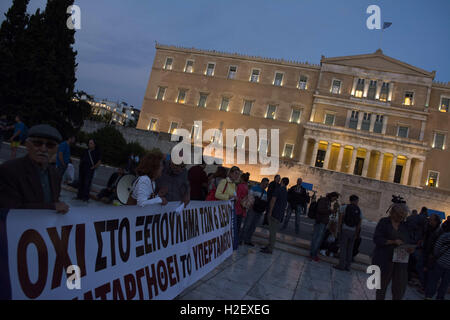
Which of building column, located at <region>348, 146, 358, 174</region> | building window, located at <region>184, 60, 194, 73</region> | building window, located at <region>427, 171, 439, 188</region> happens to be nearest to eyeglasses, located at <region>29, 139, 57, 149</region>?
building column, located at <region>348, 146, 358, 174</region>

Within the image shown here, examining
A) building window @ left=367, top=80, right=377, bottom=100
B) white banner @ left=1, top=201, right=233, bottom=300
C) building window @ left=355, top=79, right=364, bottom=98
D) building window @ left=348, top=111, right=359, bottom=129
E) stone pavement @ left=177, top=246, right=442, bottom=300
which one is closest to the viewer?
white banner @ left=1, top=201, right=233, bottom=300

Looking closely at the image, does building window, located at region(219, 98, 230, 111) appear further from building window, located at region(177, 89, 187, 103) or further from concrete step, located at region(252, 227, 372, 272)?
concrete step, located at region(252, 227, 372, 272)

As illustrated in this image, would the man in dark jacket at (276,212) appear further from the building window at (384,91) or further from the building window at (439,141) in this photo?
the building window at (439,141)

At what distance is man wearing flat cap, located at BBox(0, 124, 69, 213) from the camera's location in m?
2.42

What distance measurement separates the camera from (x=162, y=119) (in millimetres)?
44781

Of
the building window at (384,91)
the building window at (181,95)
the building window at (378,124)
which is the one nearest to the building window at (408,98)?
the building window at (384,91)

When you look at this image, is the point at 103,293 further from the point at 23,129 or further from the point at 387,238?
the point at 23,129

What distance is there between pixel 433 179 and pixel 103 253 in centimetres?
4260

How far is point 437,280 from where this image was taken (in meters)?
6.52

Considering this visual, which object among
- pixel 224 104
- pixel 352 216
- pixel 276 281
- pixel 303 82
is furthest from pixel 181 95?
pixel 276 281

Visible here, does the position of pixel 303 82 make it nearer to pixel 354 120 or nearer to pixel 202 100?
pixel 354 120

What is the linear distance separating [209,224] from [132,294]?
259cm

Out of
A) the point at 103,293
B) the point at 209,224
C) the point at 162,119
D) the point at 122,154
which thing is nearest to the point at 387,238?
the point at 209,224

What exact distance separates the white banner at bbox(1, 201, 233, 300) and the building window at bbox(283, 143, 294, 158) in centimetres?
3574
